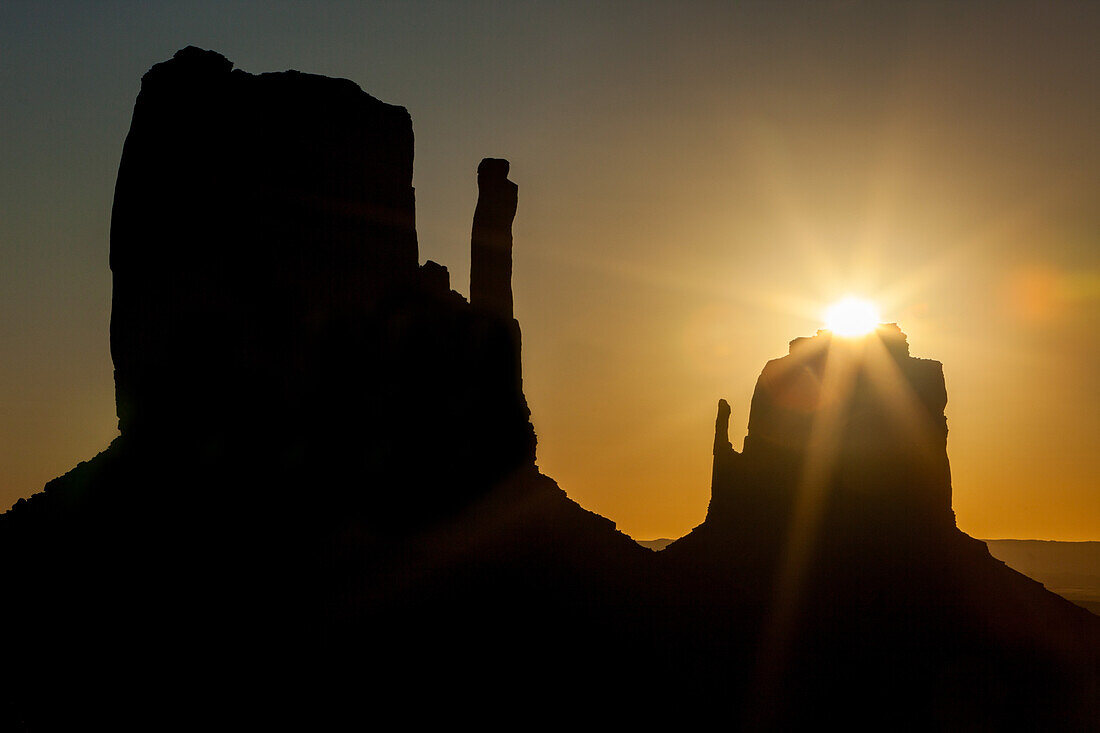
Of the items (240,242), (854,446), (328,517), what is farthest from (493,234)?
(854,446)

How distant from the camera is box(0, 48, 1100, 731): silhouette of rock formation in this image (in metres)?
27.8

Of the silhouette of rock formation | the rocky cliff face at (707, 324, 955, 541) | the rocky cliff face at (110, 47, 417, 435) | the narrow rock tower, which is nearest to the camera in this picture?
the silhouette of rock formation

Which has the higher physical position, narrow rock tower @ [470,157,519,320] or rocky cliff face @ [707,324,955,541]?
rocky cliff face @ [707,324,955,541]

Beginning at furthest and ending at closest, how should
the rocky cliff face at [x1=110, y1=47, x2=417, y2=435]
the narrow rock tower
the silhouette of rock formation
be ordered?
the narrow rock tower
the rocky cliff face at [x1=110, y1=47, x2=417, y2=435]
the silhouette of rock formation

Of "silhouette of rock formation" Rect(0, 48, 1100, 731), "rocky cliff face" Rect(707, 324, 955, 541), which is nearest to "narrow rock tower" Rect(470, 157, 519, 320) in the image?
"silhouette of rock formation" Rect(0, 48, 1100, 731)

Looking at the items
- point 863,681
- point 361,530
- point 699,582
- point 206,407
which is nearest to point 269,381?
point 206,407

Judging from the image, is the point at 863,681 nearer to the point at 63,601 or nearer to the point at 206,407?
the point at 206,407

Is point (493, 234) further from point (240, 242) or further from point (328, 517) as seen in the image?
point (328, 517)

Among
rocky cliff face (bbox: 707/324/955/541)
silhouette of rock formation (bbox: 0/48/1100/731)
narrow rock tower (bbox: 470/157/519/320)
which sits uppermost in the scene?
rocky cliff face (bbox: 707/324/955/541)

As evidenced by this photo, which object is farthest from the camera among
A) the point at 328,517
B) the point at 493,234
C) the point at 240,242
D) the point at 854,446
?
the point at 854,446

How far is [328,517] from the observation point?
33.8 m

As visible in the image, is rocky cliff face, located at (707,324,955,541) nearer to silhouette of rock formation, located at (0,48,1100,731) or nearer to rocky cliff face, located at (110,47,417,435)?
silhouette of rock formation, located at (0,48,1100,731)

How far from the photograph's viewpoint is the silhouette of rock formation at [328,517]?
91.2ft

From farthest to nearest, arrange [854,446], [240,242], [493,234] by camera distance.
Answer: [854,446]
[493,234]
[240,242]
